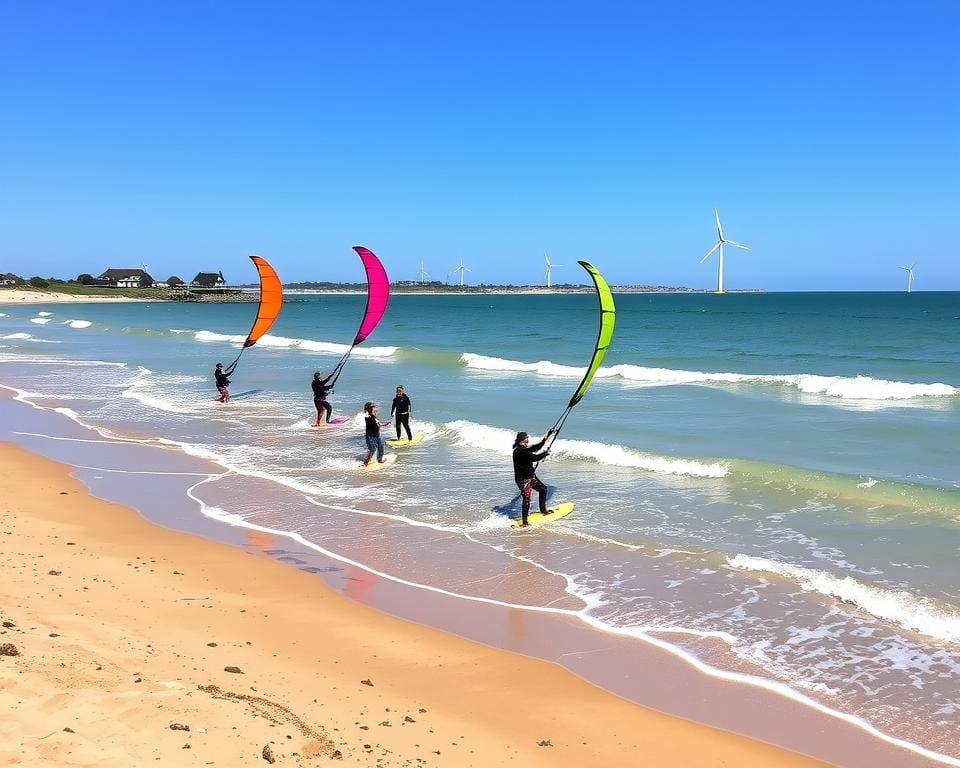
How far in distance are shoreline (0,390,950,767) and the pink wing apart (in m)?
7.54

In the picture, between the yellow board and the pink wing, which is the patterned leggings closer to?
the yellow board

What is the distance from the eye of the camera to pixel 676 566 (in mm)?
8562

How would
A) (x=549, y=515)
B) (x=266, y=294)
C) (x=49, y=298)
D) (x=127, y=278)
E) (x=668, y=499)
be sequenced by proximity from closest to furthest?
1. (x=549, y=515)
2. (x=668, y=499)
3. (x=266, y=294)
4. (x=49, y=298)
5. (x=127, y=278)

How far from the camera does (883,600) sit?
736cm

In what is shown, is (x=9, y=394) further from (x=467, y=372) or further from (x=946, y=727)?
(x=946, y=727)

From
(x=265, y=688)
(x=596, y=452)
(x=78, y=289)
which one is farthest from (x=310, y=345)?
(x=78, y=289)

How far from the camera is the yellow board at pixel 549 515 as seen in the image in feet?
33.3

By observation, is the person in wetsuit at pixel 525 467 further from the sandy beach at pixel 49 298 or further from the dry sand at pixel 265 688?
the sandy beach at pixel 49 298

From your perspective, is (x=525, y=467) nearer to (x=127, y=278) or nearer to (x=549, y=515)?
(x=549, y=515)


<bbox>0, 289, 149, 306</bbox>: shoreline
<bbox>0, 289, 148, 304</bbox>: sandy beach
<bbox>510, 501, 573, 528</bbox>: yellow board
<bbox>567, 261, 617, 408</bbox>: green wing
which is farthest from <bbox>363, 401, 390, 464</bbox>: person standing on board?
<bbox>0, 289, 148, 304</bbox>: sandy beach

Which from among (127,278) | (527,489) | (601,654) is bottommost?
(601,654)

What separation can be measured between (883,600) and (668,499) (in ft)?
13.4

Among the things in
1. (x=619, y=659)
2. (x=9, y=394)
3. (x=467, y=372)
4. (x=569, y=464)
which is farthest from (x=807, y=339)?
(x=619, y=659)

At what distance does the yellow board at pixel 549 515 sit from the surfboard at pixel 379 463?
3.79 meters
